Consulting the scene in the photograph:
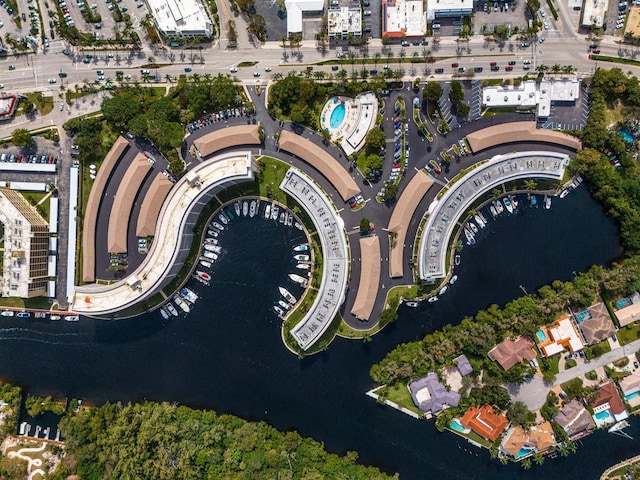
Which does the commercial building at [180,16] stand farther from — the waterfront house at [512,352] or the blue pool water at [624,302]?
the blue pool water at [624,302]

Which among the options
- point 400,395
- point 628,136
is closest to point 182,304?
point 400,395

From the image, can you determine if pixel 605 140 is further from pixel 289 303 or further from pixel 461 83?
pixel 289 303

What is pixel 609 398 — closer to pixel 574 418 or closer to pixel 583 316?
pixel 574 418

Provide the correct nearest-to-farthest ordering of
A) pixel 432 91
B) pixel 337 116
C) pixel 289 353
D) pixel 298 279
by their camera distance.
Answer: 1. pixel 432 91
2. pixel 337 116
3. pixel 298 279
4. pixel 289 353

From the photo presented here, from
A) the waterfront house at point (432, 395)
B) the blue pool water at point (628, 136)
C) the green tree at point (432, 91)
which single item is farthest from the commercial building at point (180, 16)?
the blue pool water at point (628, 136)

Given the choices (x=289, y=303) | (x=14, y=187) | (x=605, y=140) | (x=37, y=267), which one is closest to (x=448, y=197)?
(x=605, y=140)

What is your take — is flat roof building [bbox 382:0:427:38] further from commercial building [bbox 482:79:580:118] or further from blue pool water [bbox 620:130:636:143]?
blue pool water [bbox 620:130:636:143]

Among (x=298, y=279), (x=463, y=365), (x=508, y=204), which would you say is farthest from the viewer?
(x=298, y=279)
